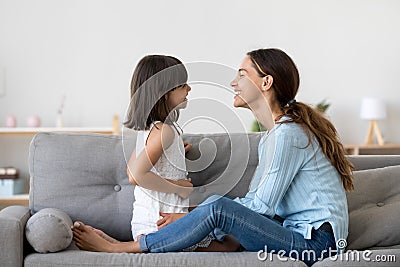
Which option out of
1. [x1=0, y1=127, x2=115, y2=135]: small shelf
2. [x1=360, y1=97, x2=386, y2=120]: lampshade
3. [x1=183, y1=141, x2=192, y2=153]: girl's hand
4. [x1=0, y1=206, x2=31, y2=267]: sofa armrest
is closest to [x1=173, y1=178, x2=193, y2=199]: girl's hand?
[x1=183, y1=141, x2=192, y2=153]: girl's hand

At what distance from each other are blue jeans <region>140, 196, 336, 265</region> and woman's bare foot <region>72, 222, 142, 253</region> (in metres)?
0.05

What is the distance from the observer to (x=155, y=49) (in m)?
5.43

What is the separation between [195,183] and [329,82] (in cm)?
308

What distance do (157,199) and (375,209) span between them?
0.83 meters

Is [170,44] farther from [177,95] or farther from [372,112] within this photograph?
[177,95]

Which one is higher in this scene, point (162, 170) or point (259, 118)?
point (259, 118)

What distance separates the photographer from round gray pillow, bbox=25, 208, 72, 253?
2.30 m

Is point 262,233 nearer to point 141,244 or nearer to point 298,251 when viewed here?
point 298,251

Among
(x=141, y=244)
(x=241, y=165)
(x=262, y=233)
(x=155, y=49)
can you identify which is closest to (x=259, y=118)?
(x=241, y=165)

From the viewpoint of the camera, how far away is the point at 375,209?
2.59m

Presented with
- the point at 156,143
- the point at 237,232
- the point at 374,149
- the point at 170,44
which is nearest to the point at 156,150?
the point at 156,143

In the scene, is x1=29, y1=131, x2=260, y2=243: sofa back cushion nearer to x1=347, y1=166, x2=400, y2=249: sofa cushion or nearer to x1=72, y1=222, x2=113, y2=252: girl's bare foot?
x1=72, y1=222, x2=113, y2=252: girl's bare foot

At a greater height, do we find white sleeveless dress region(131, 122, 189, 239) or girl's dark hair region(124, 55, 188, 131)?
girl's dark hair region(124, 55, 188, 131)

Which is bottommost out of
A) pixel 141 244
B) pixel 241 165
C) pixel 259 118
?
pixel 141 244
